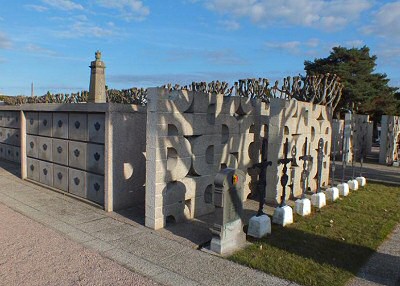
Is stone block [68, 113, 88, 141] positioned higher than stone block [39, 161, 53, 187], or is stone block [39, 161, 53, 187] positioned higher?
stone block [68, 113, 88, 141]

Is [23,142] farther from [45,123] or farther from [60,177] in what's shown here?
[60,177]

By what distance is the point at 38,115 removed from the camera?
9.71m

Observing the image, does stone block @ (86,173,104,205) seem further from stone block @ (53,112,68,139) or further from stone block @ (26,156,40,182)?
stone block @ (26,156,40,182)

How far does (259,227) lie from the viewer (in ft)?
19.5

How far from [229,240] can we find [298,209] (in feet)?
9.07

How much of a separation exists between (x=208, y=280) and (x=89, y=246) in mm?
2119

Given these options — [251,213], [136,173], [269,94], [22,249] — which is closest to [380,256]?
[251,213]

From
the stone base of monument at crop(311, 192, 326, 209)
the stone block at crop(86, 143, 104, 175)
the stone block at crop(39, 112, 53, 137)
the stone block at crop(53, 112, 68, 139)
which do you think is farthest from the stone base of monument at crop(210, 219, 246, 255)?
the stone block at crop(39, 112, 53, 137)

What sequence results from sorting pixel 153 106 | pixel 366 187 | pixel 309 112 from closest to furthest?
pixel 153 106, pixel 309 112, pixel 366 187

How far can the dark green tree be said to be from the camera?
36.1 metres

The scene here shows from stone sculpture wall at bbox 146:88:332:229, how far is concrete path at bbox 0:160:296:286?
77 centimetres

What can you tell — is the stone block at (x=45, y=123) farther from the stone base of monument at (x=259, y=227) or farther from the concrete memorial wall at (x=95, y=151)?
the stone base of monument at (x=259, y=227)

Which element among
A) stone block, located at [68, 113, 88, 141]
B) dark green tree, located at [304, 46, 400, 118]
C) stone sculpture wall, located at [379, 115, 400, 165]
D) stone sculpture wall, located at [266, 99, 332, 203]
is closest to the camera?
stone block, located at [68, 113, 88, 141]

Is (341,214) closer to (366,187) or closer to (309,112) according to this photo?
(309,112)
